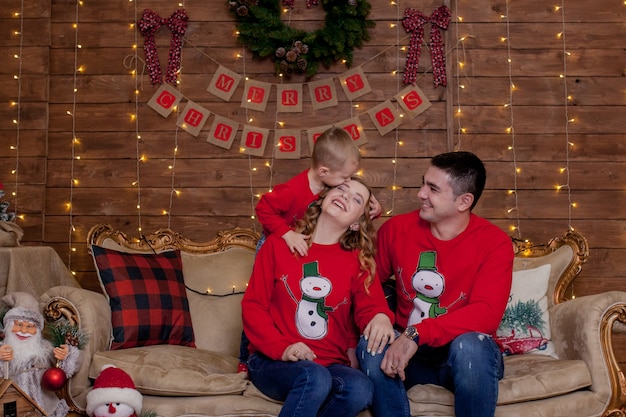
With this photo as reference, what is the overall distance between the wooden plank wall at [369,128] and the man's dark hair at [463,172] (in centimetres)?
108

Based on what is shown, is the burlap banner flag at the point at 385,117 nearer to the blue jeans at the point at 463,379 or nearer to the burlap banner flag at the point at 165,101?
the burlap banner flag at the point at 165,101

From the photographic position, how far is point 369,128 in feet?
11.6

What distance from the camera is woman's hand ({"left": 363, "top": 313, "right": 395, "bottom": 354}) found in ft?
6.89

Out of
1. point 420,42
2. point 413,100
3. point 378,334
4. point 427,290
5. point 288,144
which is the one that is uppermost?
point 420,42

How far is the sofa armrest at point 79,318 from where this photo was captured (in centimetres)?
230

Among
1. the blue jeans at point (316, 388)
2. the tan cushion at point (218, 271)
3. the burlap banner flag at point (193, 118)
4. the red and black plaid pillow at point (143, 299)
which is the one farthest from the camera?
the burlap banner flag at point (193, 118)

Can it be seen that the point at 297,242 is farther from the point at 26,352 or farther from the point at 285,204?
the point at 26,352

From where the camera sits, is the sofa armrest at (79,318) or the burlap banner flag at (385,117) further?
the burlap banner flag at (385,117)

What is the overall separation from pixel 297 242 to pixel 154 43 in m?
1.80

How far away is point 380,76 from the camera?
11.6 feet

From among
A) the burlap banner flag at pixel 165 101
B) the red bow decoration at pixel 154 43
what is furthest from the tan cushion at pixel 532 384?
the red bow decoration at pixel 154 43

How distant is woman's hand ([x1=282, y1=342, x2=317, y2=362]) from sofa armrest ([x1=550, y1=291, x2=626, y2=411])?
3.30 feet

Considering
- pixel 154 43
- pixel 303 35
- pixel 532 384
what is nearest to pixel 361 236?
pixel 532 384

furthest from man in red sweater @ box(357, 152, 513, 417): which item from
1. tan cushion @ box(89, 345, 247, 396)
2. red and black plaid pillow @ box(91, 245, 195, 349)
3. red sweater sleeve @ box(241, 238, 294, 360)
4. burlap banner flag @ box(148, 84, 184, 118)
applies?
burlap banner flag @ box(148, 84, 184, 118)
